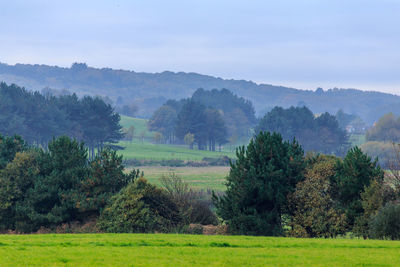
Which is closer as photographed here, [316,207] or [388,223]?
[388,223]

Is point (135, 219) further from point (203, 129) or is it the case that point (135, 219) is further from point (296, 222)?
point (203, 129)

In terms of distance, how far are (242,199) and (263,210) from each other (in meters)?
1.72

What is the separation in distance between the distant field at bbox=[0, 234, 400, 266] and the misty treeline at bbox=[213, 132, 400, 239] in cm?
982

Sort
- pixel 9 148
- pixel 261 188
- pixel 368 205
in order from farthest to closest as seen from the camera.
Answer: pixel 9 148, pixel 261 188, pixel 368 205

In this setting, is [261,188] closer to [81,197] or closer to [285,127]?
[81,197]

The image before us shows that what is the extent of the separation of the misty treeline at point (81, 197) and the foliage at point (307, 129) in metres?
117

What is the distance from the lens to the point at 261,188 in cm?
3775

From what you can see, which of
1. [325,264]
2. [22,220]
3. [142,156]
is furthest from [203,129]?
[325,264]

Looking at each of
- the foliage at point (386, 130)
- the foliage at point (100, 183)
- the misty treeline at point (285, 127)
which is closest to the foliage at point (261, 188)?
the foliage at point (100, 183)

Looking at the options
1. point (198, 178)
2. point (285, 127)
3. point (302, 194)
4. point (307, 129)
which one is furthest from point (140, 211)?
point (307, 129)

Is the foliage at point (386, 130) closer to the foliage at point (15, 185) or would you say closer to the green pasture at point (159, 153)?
the green pasture at point (159, 153)

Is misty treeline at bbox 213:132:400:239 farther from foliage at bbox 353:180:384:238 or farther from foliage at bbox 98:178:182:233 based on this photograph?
foliage at bbox 98:178:182:233

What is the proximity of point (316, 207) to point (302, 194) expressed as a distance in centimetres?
129

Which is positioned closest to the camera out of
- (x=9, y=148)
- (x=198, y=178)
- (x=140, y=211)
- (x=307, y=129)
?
(x=140, y=211)
